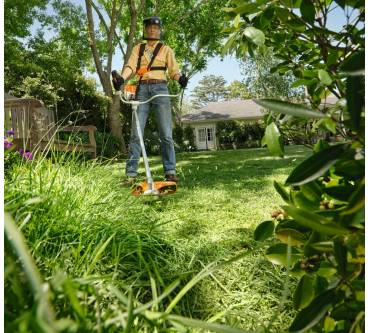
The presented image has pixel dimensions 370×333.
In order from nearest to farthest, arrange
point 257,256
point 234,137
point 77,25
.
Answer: point 257,256 < point 77,25 < point 234,137

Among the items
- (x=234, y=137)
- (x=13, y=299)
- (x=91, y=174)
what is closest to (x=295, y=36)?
(x=13, y=299)

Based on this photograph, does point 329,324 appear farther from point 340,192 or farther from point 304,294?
point 340,192

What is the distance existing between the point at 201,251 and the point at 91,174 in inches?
46.5

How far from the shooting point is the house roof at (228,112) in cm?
3612

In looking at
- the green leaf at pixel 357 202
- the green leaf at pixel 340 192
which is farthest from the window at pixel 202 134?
the green leaf at pixel 357 202

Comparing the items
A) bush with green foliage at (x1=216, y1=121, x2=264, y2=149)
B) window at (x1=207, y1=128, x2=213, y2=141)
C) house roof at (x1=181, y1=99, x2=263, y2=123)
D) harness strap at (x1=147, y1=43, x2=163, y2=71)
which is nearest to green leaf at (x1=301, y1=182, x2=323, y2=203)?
harness strap at (x1=147, y1=43, x2=163, y2=71)

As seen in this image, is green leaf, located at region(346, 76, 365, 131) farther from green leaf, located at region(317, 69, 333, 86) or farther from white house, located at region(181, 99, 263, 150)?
white house, located at region(181, 99, 263, 150)

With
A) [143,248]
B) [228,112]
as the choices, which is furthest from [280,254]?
[228,112]

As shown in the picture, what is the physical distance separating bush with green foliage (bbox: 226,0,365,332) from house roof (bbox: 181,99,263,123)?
35136 mm

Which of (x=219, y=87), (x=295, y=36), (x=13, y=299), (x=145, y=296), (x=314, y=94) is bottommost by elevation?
(x=145, y=296)

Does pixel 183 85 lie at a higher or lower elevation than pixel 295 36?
higher

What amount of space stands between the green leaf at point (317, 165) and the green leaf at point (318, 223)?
0.21 feet

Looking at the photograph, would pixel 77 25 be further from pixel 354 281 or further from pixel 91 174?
pixel 354 281

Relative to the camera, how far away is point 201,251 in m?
1.97
